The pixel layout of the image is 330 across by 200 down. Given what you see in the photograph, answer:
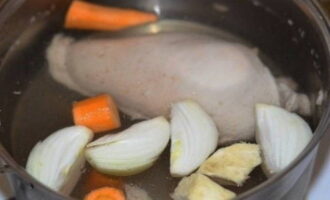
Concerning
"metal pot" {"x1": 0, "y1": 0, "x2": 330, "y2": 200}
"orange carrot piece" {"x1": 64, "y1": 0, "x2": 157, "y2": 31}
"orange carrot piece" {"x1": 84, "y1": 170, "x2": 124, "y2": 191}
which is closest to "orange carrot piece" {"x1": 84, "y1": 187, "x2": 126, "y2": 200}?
"orange carrot piece" {"x1": 84, "y1": 170, "x2": 124, "y2": 191}

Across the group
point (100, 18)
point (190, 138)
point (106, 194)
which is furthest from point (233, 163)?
point (100, 18)

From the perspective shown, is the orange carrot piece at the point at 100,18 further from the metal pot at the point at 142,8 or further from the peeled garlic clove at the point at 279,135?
Answer: the peeled garlic clove at the point at 279,135

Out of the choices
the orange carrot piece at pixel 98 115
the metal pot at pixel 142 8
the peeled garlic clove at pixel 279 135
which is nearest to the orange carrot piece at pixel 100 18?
the metal pot at pixel 142 8

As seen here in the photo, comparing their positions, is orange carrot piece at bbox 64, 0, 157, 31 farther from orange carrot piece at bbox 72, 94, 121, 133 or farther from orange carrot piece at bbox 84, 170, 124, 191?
orange carrot piece at bbox 84, 170, 124, 191

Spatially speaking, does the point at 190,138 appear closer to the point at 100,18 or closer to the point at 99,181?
the point at 99,181

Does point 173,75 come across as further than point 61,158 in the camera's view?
Yes
